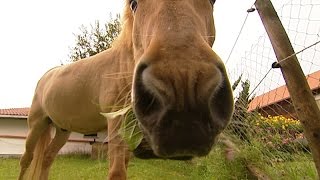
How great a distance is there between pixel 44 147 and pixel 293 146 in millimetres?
4049

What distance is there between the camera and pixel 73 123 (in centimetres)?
511

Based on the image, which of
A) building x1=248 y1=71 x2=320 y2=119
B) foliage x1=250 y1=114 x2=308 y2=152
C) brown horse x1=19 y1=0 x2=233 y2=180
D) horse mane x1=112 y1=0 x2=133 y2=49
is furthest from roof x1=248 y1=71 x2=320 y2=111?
brown horse x1=19 y1=0 x2=233 y2=180

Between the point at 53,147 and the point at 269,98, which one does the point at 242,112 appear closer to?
the point at 269,98

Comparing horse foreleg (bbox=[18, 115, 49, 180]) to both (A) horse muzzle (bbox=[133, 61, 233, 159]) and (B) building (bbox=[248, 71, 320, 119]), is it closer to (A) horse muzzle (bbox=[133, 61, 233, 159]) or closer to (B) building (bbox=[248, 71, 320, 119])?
(B) building (bbox=[248, 71, 320, 119])

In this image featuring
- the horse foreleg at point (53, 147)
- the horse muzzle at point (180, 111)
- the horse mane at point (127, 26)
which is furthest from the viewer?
the horse foreleg at point (53, 147)

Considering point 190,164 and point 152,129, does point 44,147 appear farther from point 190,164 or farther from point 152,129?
point 152,129

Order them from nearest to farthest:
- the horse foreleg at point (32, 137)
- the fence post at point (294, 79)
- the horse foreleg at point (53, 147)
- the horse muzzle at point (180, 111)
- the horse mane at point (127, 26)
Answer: the horse muzzle at point (180, 111), the fence post at point (294, 79), the horse mane at point (127, 26), the horse foreleg at point (32, 137), the horse foreleg at point (53, 147)

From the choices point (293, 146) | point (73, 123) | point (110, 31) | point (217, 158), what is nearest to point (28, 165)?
point (73, 123)

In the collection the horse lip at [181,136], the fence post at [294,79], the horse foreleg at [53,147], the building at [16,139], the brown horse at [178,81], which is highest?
the brown horse at [178,81]

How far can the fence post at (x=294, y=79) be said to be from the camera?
2.57m

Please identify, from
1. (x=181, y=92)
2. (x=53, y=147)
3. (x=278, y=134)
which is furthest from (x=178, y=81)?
(x=53, y=147)

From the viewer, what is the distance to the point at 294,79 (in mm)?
2748

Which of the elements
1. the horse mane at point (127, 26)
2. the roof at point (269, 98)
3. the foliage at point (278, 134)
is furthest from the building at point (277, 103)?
the horse mane at point (127, 26)

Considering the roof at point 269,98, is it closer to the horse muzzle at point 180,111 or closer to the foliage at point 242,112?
the foliage at point 242,112
